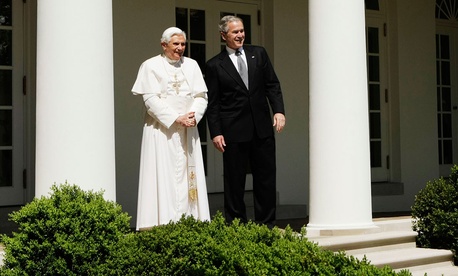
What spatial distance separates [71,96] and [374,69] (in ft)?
24.7

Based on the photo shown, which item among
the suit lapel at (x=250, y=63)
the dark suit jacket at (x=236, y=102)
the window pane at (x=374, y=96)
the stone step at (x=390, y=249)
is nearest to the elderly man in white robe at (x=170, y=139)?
the dark suit jacket at (x=236, y=102)

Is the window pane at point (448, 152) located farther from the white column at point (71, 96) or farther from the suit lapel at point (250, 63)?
the white column at point (71, 96)

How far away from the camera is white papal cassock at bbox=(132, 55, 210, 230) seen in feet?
25.3

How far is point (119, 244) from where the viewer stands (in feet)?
20.9

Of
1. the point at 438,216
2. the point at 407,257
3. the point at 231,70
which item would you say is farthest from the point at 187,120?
the point at 438,216

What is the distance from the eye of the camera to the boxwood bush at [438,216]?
8891mm

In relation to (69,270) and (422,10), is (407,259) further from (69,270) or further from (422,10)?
(422,10)

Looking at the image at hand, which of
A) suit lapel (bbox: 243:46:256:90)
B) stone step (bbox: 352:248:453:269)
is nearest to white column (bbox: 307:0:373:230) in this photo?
stone step (bbox: 352:248:453:269)

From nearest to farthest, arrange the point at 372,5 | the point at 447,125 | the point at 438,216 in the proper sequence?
the point at 438,216 → the point at 372,5 → the point at 447,125

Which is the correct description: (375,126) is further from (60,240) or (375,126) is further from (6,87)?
(60,240)

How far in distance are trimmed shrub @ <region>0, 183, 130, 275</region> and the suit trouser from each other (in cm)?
187

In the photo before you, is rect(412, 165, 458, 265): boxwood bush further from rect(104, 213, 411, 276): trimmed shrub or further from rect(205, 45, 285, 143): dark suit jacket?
rect(104, 213, 411, 276): trimmed shrub

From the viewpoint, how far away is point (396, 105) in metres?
13.6

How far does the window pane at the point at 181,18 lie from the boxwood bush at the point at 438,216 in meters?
4.23
